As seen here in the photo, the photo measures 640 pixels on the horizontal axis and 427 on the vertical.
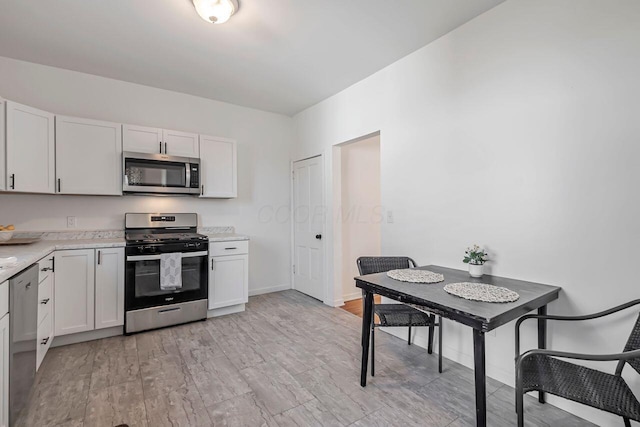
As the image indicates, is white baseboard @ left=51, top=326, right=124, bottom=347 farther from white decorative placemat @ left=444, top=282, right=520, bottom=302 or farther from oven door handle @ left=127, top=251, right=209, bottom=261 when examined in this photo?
white decorative placemat @ left=444, top=282, right=520, bottom=302

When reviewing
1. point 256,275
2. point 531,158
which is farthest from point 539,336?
point 256,275

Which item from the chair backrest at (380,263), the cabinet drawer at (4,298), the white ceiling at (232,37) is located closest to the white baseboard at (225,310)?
the chair backrest at (380,263)

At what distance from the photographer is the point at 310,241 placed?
165 inches

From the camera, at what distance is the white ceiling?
2154 millimetres

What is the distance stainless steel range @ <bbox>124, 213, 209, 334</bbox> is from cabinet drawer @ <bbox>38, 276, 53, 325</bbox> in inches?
21.7

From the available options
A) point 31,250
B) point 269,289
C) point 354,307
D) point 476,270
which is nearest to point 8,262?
point 31,250

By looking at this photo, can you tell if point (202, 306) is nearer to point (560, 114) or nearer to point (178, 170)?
point (178, 170)

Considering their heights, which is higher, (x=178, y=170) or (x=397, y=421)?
(x=178, y=170)

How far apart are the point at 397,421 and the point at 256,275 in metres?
2.99

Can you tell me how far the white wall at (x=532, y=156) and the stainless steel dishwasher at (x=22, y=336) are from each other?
2779 millimetres

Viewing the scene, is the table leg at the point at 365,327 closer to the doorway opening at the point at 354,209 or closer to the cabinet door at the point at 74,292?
the doorway opening at the point at 354,209

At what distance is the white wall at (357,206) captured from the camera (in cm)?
403

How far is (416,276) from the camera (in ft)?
6.92

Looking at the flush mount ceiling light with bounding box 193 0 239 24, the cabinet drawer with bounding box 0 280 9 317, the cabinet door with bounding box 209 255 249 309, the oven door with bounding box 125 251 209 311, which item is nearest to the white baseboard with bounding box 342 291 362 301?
the cabinet door with bounding box 209 255 249 309
